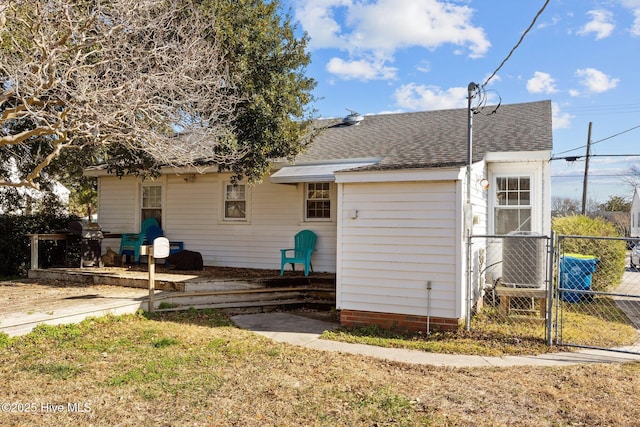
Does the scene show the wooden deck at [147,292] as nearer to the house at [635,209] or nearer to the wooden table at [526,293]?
the wooden table at [526,293]

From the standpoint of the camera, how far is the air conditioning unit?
7.74 metres

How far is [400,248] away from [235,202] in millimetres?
5811

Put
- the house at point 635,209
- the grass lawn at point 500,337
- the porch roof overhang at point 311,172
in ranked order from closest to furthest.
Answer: the grass lawn at point 500,337 < the porch roof overhang at point 311,172 < the house at point 635,209

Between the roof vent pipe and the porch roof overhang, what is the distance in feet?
11.5

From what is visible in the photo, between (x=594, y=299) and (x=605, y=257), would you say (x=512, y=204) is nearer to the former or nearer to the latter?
(x=594, y=299)

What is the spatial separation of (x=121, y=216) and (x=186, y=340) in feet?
25.9

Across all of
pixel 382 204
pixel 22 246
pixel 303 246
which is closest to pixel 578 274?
pixel 382 204

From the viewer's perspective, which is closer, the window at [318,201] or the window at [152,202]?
the window at [318,201]

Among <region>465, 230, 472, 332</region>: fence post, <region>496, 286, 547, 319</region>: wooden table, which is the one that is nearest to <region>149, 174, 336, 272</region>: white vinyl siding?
<region>496, 286, 547, 319</region>: wooden table

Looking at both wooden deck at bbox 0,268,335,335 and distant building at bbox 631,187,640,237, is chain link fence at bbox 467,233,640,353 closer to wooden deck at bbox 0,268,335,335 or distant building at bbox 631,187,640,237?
wooden deck at bbox 0,268,335,335

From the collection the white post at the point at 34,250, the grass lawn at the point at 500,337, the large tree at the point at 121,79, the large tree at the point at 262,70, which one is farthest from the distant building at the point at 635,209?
the white post at the point at 34,250

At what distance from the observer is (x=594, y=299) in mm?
9734

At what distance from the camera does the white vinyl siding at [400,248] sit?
259 inches

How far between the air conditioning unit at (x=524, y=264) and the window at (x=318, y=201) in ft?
13.4
